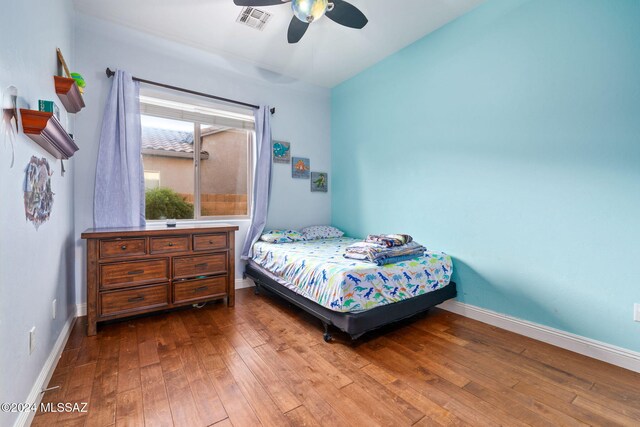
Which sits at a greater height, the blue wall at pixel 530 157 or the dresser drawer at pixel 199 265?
the blue wall at pixel 530 157

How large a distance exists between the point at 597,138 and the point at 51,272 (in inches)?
148

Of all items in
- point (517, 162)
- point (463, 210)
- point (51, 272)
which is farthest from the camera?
point (463, 210)

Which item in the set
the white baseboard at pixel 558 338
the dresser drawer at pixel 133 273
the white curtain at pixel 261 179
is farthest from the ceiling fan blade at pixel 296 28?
the white baseboard at pixel 558 338

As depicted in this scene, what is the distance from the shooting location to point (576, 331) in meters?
2.05

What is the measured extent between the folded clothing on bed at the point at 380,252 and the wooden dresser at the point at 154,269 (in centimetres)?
130

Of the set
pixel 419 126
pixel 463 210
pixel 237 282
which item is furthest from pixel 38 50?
pixel 463 210

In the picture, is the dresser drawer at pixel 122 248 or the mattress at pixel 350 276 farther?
the dresser drawer at pixel 122 248

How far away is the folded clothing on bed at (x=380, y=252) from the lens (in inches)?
91.3

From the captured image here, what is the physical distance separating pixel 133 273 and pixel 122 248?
23cm

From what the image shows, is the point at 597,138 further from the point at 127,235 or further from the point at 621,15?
the point at 127,235

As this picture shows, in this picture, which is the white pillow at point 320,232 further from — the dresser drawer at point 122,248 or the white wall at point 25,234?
the white wall at point 25,234

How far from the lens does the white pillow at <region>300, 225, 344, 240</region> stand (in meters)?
3.73

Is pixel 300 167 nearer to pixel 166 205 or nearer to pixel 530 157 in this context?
pixel 166 205

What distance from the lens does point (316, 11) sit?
6.67 feet
